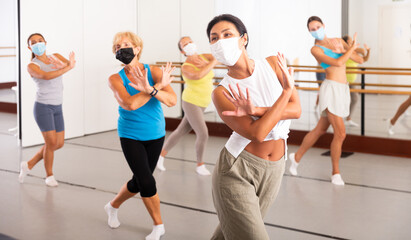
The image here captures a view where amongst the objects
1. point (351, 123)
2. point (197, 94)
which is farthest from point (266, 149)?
point (351, 123)

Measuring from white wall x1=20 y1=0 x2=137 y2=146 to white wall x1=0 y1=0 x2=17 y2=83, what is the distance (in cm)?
11

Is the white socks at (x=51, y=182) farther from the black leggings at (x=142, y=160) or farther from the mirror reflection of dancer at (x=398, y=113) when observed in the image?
the mirror reflection of dancer at (x=398, y=113)

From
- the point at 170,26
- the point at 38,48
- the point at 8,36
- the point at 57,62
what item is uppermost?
the point at 170,26

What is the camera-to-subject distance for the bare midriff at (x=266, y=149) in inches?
108

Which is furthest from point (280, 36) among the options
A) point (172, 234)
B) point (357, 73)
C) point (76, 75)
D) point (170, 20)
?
point (172, 234)

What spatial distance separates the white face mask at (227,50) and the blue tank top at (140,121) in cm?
131

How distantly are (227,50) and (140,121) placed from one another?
1421 mm

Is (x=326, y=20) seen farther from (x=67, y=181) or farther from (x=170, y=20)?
(x=67, y=181)

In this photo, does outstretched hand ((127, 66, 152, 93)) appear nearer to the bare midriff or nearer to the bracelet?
the bracelet

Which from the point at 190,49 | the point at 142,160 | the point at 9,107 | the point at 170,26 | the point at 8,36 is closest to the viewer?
the point at 142,160

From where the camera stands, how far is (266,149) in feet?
9.00

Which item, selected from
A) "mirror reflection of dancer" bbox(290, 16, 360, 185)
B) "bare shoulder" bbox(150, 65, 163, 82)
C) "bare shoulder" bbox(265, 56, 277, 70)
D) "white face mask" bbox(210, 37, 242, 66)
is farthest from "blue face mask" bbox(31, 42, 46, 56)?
"bare shoulder" bbox(265, 56, 277, 70)

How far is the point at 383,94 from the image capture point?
7.22m

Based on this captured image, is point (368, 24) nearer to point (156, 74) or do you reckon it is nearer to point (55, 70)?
point (55, 70)
